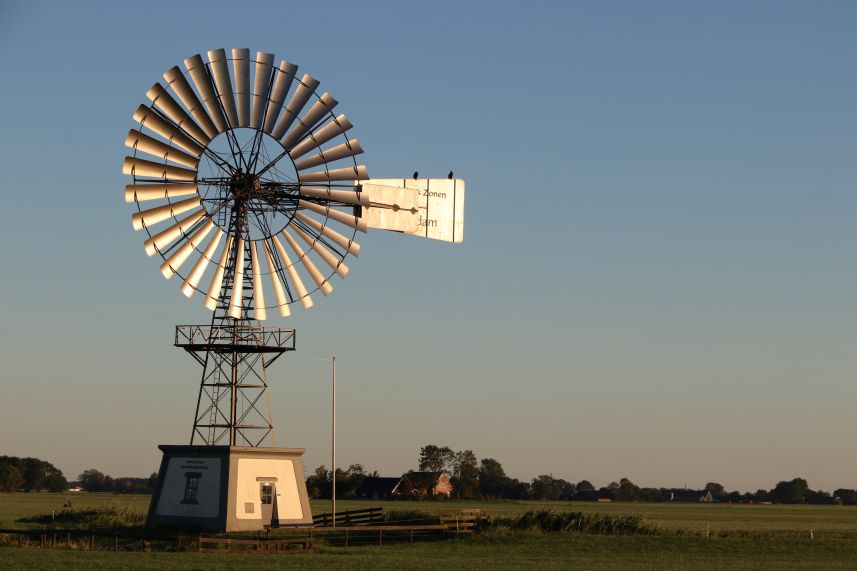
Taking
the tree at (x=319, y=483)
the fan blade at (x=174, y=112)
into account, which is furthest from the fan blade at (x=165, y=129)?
the tree at (x=319, y=483)

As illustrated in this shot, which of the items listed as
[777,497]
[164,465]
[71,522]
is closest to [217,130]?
[164,465]

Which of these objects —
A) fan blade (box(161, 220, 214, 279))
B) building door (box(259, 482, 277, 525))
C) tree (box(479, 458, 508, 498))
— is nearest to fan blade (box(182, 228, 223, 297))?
fan blade (box(161, 220, 214, 279))

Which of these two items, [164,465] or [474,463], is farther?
[474,463]

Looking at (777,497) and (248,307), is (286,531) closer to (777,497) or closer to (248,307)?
(248,307)

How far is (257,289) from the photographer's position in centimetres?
4500

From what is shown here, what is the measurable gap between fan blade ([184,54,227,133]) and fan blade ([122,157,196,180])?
2069mm

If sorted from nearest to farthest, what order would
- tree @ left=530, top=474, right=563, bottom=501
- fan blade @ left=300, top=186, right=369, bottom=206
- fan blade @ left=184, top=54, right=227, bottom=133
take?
fan blade @ left=184, top=54, right=227, bottom=133 → fan blade @ left=300, top=186, right=369, bottom=206 → tree @ left=530, top=474, right=563, bottom=501

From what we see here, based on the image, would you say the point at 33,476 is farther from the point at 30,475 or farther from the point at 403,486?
the point at 403,486

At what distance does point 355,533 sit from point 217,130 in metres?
19.1

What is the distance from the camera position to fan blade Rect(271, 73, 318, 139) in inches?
1698

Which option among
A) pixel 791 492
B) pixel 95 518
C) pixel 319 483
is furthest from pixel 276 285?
pixel 791 492

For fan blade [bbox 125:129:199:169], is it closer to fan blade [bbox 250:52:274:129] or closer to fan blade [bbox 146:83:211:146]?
fan blade [bbox 146:83:211:146]

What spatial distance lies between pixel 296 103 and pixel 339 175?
11.4 ft

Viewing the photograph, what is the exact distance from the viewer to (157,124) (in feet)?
139
